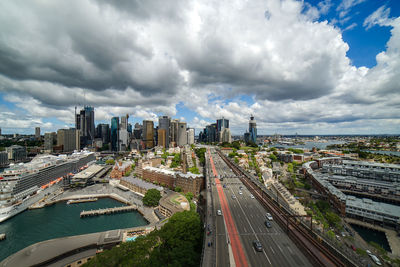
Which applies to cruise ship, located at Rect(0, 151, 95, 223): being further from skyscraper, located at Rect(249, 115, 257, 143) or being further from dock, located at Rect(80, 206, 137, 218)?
skyscraper, located at Rect(249, 115, 257, 143)

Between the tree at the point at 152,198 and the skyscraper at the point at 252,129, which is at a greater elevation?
the skyscraper at the point at 252,129

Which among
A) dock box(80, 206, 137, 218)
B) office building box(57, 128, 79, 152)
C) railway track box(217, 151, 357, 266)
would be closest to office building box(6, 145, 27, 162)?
office building box(57, 128, 79, 152)

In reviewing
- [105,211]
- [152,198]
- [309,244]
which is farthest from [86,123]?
[309,244]

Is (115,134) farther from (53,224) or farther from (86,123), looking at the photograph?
(53,224)

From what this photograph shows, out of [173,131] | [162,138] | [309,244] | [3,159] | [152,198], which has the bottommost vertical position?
[152,198]

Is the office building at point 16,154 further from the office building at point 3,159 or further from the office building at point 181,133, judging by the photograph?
the office building at point 181,133

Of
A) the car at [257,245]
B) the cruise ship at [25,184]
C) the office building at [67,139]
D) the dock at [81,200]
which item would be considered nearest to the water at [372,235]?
the car at [257,245]
